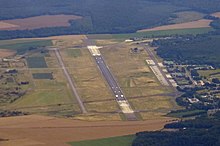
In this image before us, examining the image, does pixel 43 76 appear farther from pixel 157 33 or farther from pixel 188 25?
pixel 188 25

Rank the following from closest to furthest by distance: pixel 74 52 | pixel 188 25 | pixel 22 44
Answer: pixel 74 52
pixel 22 44
pixel 188 25

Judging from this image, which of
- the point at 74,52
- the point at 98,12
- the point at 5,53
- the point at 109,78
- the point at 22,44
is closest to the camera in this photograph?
the point at 109,78

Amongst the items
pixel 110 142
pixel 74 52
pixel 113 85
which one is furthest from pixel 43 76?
pixel 110 142

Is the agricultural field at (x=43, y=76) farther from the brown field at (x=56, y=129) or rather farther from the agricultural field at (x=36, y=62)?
the brown field at (x=56, y=129)

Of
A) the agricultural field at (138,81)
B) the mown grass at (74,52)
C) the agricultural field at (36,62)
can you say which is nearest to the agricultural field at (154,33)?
the agricultural field at (138,81)

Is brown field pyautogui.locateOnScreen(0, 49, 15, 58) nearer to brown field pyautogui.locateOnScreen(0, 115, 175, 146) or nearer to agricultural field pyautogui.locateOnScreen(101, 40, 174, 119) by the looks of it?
agricultural field pyautogui.locateOnScreen(101, 40, 174, 119)

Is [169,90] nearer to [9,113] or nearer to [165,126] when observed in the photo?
[165,126]

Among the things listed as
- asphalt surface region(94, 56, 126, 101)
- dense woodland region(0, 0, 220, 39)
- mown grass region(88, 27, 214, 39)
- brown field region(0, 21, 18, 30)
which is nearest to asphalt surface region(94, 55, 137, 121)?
asphalt surface region(94, 56, 126, 101)
